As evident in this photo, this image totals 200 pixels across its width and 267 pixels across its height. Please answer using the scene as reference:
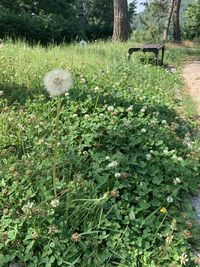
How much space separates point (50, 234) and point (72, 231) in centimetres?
16

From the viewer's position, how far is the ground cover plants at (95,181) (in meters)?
2.35

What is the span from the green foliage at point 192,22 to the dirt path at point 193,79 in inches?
657

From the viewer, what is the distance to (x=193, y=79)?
8016 mm

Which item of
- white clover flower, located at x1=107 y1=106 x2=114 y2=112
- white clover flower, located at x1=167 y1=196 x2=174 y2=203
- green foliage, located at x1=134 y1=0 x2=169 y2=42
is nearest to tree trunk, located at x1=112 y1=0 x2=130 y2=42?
white clover flower, located at x1=107 y1=106 x2=114 y2=112

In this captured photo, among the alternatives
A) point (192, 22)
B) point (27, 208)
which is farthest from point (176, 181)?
point (192, 22)

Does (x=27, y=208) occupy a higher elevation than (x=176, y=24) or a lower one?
higher

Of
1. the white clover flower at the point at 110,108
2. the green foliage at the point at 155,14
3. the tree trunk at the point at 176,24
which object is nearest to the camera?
the white clover flower at the point at 110,108

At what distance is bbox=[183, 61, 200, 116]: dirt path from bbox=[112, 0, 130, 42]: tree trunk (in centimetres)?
322

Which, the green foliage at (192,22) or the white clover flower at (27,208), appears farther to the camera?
the green foliage at (192,22)

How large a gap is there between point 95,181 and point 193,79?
570 cm

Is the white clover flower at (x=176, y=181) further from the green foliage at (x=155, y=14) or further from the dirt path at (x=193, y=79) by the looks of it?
the green foliage at (x=155, y=14)

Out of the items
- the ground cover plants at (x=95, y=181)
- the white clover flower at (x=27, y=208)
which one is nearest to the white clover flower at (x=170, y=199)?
the ground cover plants at (x=95, y=181)

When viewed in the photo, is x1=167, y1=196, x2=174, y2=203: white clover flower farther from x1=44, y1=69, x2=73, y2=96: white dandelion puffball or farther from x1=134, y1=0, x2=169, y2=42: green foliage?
x1=134, y1=0, x2=169, y2=42: green foliage

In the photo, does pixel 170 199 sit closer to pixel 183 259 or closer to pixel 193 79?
pixel 183 259
